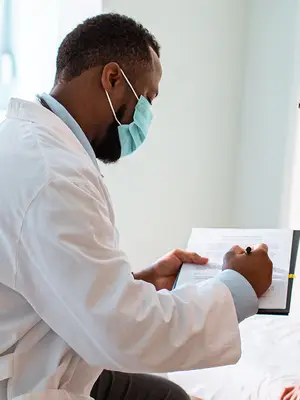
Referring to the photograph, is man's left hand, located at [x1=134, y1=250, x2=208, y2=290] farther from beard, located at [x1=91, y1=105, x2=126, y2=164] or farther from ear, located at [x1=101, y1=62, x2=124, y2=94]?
ear, located at [x1=101, y1=62, x2=124, y2=94]

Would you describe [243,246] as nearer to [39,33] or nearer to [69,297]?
[69,297]

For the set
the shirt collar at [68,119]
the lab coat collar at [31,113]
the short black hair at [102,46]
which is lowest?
the shirt collar at [68,119]

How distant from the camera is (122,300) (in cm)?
77

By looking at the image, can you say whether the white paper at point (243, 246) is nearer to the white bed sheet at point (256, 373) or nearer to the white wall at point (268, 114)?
the white bed sheet at point (256, 373)

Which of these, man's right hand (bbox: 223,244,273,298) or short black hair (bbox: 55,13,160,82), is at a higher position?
short black hair (bbox: 55,13,160,82)

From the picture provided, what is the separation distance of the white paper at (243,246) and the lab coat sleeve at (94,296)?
0.68 feet

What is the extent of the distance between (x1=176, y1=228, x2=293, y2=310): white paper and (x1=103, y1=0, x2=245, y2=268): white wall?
2.98ft

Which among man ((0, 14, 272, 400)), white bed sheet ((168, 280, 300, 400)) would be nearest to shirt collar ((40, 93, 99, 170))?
man ((0, 14, 272, 400))

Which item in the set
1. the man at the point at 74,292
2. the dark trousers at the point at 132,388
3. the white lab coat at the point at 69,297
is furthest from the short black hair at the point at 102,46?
the dark trousers at the point at 132,388

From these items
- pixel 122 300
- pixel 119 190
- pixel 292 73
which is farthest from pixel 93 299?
pixel 292 73

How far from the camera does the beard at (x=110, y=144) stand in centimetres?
112

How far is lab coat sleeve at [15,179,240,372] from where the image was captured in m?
0.75

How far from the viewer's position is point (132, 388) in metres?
1.20

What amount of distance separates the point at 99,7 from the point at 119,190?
26.8 inches
